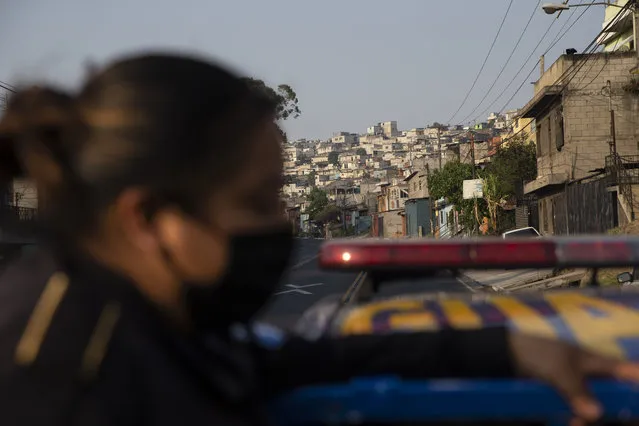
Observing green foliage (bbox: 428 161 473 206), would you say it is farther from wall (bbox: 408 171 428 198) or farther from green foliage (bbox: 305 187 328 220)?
green foliage (bbox: 305 187 328 220)

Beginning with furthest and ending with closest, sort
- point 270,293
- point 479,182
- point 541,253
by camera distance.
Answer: point 479,182
point 541,253
point 270,293

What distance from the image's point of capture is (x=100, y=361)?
3.51 feet

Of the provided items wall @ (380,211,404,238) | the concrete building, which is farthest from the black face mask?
wall @ (380,211,404,238)

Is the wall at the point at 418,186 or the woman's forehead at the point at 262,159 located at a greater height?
the wall at the point at 418,186

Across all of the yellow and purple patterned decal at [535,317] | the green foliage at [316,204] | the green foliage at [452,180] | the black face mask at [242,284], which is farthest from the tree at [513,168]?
the green foliage at [316,204]

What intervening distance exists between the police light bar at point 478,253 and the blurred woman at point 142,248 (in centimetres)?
85

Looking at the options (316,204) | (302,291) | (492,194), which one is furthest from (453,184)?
(316,204)

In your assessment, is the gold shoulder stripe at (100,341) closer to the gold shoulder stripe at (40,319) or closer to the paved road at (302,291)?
the gold shoulder stripe at (40,319)

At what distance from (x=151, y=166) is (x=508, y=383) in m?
0.74

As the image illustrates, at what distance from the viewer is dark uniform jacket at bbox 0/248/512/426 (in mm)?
1052

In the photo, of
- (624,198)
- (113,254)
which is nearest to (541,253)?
(113,254)

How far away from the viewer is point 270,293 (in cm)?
146

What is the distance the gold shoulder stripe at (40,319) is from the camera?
3.59ft

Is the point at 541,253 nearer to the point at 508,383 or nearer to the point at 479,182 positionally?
the point at 508,383
